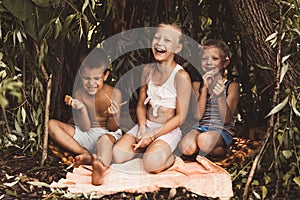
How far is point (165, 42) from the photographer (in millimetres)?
1781

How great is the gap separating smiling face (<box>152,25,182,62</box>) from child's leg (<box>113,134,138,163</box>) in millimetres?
252

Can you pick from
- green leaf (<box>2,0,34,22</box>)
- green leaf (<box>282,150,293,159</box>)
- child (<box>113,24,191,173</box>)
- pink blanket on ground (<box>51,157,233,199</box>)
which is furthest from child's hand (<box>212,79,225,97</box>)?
green leaf (<box>2,0,34,22</box>)

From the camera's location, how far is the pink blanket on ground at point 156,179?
1651 mm

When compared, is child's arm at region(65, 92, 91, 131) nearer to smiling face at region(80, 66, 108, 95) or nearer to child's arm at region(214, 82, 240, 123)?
smiling face at region(80, 66, 108, 95)

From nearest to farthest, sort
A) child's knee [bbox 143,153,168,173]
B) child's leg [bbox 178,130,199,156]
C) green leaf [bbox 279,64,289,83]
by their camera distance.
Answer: green leaf [bbox 279,64,289,83] → child's knee [bbox 143,153,168,173] → child's leg [bbox 178,130,199,156]

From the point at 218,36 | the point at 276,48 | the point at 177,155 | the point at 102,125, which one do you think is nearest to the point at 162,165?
the point at 177,155

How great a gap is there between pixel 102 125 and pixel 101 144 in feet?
0.46

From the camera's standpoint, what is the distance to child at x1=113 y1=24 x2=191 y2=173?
1.78 meters

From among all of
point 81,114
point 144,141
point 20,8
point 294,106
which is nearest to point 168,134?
point 144,141

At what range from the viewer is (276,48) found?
67.7 inches

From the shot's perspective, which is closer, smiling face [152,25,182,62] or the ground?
A: the ground

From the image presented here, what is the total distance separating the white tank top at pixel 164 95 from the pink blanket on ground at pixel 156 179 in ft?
0.54

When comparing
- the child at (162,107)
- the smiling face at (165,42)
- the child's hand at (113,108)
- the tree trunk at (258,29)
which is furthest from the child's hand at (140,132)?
the tree trunk at (258,29)

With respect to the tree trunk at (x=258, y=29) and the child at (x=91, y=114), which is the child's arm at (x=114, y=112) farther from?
the tree trunk at (x=258, y=29)
